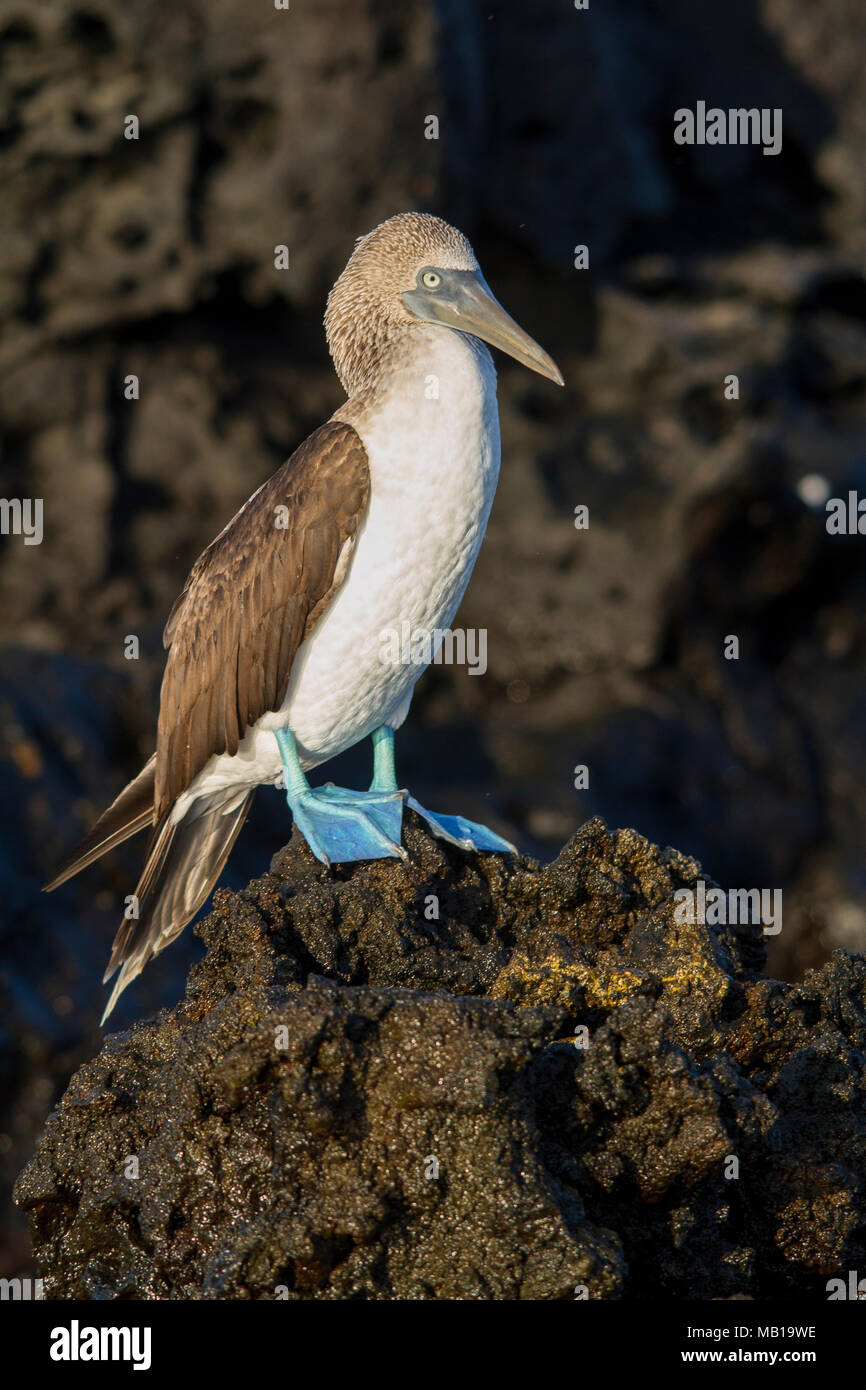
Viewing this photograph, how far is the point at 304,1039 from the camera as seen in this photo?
11.7 ft

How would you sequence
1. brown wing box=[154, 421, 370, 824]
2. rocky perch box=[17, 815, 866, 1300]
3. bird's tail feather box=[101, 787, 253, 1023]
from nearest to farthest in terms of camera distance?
rocky perch box=[17, 815, 866, 1300]
brown wing box=[154, 421, 370, 824]
bird's tail feather box=[101, 787, 253, 1023]

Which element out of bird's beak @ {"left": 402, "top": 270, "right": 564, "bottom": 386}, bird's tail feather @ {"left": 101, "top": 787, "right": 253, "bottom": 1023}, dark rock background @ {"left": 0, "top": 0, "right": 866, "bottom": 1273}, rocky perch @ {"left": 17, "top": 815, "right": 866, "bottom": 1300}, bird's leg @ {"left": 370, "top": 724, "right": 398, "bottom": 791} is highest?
dark rock background @ {"left": 0, "top": 0, "right": 866, "bottom": 1273}

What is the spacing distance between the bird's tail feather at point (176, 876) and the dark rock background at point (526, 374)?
4107 millimetres

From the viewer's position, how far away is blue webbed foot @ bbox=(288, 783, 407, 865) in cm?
502

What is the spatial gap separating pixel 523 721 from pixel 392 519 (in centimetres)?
720

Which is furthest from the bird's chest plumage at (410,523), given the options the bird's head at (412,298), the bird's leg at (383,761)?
the bird's leg at (383,761)

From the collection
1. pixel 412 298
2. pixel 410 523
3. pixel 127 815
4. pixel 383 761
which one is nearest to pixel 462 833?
pixel 383 761

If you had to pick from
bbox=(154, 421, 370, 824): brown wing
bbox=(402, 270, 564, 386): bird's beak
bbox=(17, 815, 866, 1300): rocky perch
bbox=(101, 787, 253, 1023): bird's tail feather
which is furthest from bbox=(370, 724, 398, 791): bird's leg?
bbox=(402, 270, 564, 386): bird's beak

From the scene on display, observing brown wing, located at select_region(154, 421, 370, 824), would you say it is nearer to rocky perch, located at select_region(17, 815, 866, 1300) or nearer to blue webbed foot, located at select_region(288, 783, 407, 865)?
blue webbed foot, located at select_region(288, 783, 407, 865)

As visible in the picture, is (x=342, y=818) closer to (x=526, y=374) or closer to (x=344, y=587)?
(x=344, y=587)

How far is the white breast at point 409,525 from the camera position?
17.8 ft

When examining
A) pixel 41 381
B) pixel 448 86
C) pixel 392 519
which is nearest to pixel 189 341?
pixel 41 381

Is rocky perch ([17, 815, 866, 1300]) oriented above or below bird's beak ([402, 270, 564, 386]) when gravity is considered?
below

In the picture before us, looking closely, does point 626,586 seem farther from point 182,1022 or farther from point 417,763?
point 182,1022
